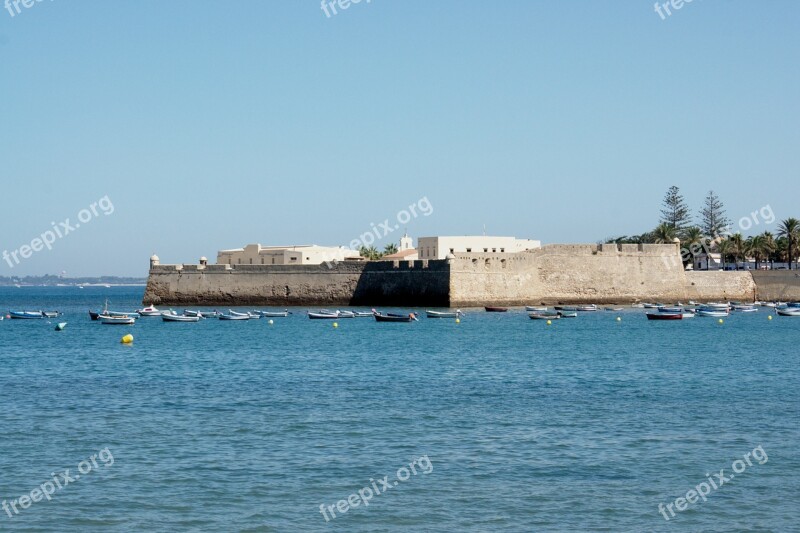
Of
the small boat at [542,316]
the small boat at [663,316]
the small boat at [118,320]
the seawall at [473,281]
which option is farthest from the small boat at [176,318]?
the small boat at [663,316]

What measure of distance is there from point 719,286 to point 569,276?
10.4 metres

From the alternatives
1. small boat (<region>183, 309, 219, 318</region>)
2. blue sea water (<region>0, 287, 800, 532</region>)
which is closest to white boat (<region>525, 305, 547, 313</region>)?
small boat (<region>183, 309, 219, 318</region>)

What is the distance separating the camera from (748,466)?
13414mm

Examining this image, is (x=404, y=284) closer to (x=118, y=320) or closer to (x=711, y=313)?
(x=118, y=320)

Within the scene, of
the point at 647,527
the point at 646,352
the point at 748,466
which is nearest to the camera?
the point at 647,527

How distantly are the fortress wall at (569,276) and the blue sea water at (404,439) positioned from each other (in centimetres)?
2386

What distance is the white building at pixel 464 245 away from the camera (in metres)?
65.4

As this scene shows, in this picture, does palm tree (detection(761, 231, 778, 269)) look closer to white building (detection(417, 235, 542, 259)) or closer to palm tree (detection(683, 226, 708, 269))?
palm tree (detection(683, 226, 708, 269))

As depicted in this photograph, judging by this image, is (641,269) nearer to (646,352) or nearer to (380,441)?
(646,352)

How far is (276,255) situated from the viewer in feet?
216

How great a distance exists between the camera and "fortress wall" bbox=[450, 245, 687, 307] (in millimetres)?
54469

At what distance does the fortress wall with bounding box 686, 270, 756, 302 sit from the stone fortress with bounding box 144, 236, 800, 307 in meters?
0.06

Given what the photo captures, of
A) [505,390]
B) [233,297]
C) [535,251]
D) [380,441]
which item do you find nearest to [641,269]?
[535,251]

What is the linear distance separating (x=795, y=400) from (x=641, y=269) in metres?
39.0
